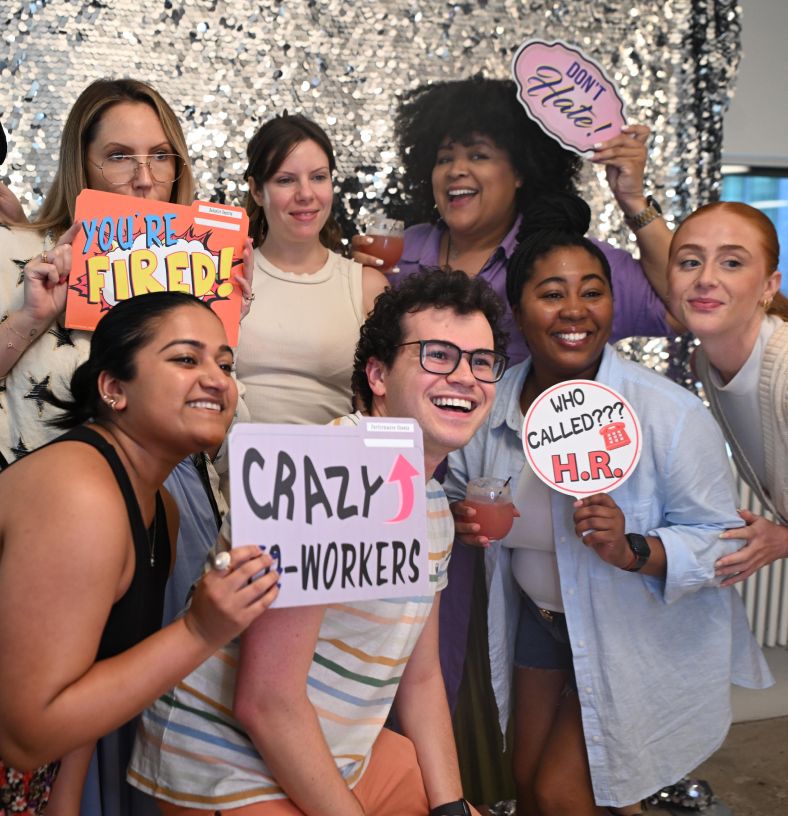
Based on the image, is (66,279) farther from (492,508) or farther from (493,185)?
(493,185)

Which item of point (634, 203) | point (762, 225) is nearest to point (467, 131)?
point (634, 203)

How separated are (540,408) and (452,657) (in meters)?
0.90

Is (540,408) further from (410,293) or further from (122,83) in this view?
(122,83)

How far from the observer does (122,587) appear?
126 centimetres

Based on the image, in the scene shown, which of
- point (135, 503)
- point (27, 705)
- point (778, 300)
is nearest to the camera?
point (27, 705)

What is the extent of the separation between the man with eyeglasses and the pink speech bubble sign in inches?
35.9

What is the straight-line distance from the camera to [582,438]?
73.4 inches

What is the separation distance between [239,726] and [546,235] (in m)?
1.35

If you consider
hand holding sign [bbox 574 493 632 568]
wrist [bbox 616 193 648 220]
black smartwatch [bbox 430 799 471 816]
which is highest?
wrist [bbox 616 193 648 220]

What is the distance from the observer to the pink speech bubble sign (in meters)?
2.38

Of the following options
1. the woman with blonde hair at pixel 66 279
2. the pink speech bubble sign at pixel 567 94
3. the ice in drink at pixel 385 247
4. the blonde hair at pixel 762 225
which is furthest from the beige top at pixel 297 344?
the blonde hair at pixel 762 225

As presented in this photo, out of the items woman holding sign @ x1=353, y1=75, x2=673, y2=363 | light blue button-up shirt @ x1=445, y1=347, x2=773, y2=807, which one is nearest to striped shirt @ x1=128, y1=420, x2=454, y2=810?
light blue button-up shirt @ x1=445, y1=347, x2=773, y2=807

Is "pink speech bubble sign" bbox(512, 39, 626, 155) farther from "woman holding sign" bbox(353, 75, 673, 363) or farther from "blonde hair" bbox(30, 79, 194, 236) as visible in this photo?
"blonde hair" bbox(30, 79, 194, 236)

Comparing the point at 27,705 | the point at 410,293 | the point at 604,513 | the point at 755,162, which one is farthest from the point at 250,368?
the point at 755,162
